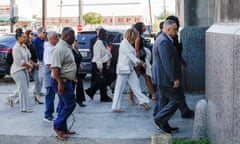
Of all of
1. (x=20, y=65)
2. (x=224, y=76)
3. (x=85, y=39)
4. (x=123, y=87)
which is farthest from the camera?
(x=85, y=39)

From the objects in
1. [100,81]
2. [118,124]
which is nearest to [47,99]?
[118,124]

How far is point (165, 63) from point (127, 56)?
2152 millimetres

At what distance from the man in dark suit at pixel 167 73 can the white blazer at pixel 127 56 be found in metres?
1.70

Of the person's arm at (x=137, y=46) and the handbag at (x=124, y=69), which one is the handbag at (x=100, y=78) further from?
the handbag at (x=124, y=69)

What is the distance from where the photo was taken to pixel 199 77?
1068cm

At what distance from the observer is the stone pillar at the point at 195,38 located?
34.8 ft

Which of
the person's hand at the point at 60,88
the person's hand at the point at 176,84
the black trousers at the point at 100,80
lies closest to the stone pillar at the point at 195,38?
the black trousers at the point at 100,80

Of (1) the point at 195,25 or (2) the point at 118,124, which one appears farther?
(1) the point at 195,25

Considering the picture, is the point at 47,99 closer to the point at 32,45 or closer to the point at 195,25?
the point at 32,45

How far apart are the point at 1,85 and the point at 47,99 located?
611cm

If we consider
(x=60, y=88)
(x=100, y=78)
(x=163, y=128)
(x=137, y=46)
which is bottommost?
(x=163, y=128)

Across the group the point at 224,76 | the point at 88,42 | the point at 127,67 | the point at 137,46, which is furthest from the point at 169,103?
the point at 88,42

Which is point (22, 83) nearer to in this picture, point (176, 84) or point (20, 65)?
point (20, 65)

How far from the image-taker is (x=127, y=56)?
28.2ft
